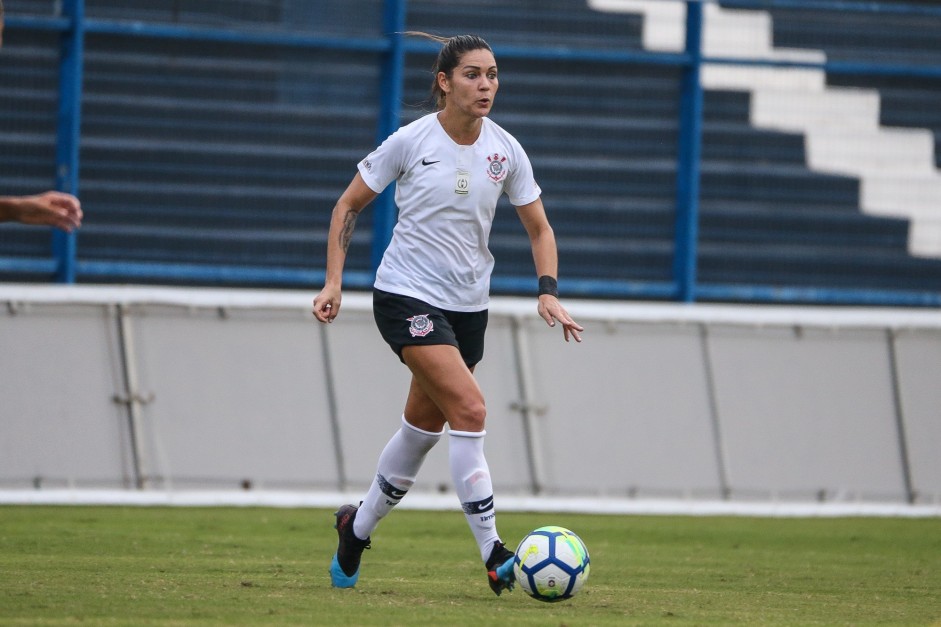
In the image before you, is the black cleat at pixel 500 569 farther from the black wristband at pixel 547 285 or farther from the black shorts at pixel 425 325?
the black wristband at pixel 547 285

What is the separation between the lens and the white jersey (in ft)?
23.6

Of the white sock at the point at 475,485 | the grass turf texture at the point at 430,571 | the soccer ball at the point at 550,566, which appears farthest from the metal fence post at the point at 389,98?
the soccer ball at the point at 550,566

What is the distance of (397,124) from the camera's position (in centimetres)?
1307

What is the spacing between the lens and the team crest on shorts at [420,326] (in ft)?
23.2

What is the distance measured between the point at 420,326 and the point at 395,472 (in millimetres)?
734

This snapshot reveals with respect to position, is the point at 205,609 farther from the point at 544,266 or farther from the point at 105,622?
the point at 544,266

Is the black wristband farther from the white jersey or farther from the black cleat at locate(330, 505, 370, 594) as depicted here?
the black cleat at locate(330, 505, 370, 594)

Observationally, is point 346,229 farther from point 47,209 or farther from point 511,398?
point 511,398

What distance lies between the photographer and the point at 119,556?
832 centimetres

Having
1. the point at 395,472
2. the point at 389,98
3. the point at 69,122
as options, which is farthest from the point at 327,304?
the point at 389,98

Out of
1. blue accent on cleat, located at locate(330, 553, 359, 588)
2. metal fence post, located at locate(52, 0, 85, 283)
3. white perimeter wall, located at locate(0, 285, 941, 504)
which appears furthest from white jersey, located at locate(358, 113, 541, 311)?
metal fence post, located at locate(52, 0, 85, 283)

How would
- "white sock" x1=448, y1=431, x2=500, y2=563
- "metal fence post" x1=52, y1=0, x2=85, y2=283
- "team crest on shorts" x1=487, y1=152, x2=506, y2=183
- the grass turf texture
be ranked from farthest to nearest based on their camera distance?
"metal fence post" x1=52, y1=0, x2=85, y2=283
"team crest on shorts" x1=487, y1=152, x2=506, y2=183
"white sock" x1=448, y1=431, x2=500, y2=563
the grass turf texture

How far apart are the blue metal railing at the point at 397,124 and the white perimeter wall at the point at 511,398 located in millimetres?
533

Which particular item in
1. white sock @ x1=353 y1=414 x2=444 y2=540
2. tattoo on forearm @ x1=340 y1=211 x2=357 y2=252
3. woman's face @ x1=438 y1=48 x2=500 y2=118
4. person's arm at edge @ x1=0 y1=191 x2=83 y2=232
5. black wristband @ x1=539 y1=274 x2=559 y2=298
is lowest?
white sock @ x1=353 y1=414 x2=444 y2=540
